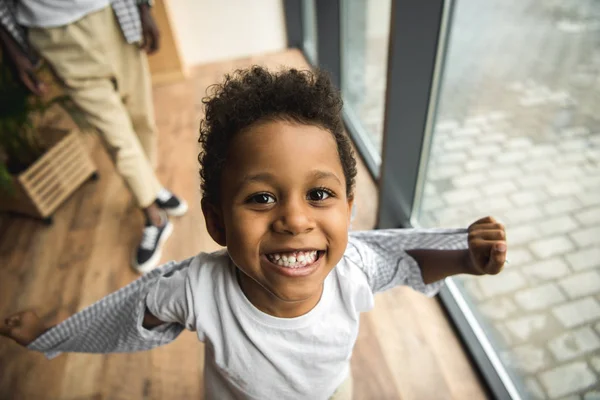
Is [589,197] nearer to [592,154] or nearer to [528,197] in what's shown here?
[592,154]

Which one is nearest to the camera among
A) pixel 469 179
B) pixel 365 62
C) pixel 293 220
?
pixel 293 220

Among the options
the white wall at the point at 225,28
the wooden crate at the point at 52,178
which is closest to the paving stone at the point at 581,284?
the wooden crate at the point at 52,178

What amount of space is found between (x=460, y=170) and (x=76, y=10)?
4.58ft

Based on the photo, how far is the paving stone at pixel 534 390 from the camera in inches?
44.8

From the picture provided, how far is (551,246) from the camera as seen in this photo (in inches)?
44.8

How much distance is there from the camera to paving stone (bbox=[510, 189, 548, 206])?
1146mm

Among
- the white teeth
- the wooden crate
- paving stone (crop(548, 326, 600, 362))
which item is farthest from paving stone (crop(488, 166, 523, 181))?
the wooden crate

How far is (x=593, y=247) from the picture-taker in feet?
3.22

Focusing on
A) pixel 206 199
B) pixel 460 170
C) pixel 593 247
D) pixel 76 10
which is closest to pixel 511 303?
pixel 593 247

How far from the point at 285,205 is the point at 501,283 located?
101 centimetres

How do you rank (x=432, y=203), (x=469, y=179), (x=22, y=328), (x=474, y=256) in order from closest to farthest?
1. (x=474, y=256)
2. (x=22, y=328)
3. (x=469, y=179)
4. (x=432, y=203)

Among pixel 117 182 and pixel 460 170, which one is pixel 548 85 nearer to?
pixel 460 170

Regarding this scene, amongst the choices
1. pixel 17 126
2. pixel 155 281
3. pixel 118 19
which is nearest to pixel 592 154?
pixel 155 281

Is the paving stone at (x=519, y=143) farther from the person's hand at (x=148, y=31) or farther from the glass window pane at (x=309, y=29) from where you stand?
the glass window pane at (x=309, y=29)
